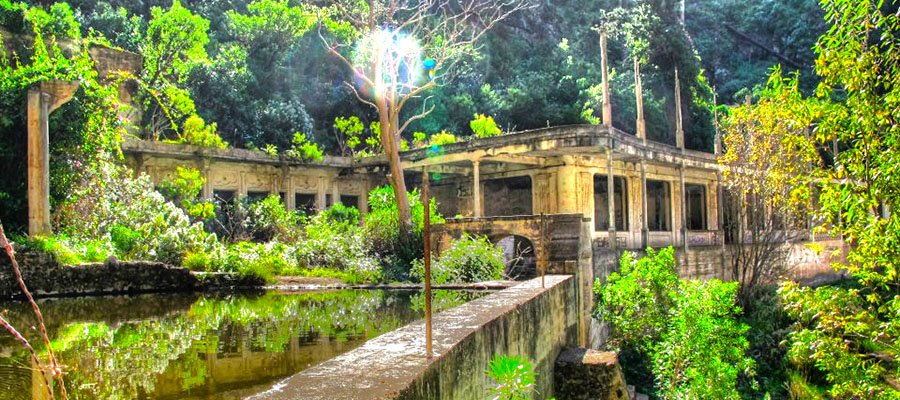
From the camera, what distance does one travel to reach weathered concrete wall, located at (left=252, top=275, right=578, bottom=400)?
335 cm

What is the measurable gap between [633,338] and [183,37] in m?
22.2

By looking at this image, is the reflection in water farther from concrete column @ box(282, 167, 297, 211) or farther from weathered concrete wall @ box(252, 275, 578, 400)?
concrete column @ box(282, 167, 297, 211)

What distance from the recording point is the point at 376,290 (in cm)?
1305

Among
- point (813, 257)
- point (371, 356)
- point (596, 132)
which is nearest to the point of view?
point (371, 356)

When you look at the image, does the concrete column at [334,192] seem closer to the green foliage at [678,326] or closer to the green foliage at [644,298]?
the green foliage at [678,326]

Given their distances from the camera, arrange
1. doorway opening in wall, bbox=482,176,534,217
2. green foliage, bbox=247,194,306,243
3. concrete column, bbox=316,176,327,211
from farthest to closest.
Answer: concrete column, bbox=316,176,327,211
doorway opening in wall, bbox=482,176,534,217
green foliage, bbox=247,194,306,243

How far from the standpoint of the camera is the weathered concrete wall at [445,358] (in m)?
3.35

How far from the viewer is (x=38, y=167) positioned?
13.7m

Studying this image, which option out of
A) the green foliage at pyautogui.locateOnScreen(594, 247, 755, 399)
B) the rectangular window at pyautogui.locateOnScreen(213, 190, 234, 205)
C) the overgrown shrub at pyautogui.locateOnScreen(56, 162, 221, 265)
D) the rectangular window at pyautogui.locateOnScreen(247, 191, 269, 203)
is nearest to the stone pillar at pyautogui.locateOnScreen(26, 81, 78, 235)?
the overgrown shrub at pyautogui.locateOnScreen(56, 162, 221, 265)

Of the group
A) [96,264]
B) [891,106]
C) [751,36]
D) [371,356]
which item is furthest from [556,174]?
[751,36]

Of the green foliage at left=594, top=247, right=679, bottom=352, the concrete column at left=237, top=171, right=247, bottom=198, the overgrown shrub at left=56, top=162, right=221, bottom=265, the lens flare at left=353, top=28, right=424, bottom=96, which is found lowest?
the green foliage at left=594, top=247, right=679, bottom=352

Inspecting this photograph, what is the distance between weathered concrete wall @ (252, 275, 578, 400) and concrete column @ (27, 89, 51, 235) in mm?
9984

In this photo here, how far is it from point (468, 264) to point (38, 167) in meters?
8.54

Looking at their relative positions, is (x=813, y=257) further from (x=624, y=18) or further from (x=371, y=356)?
(x=371, y=356)
